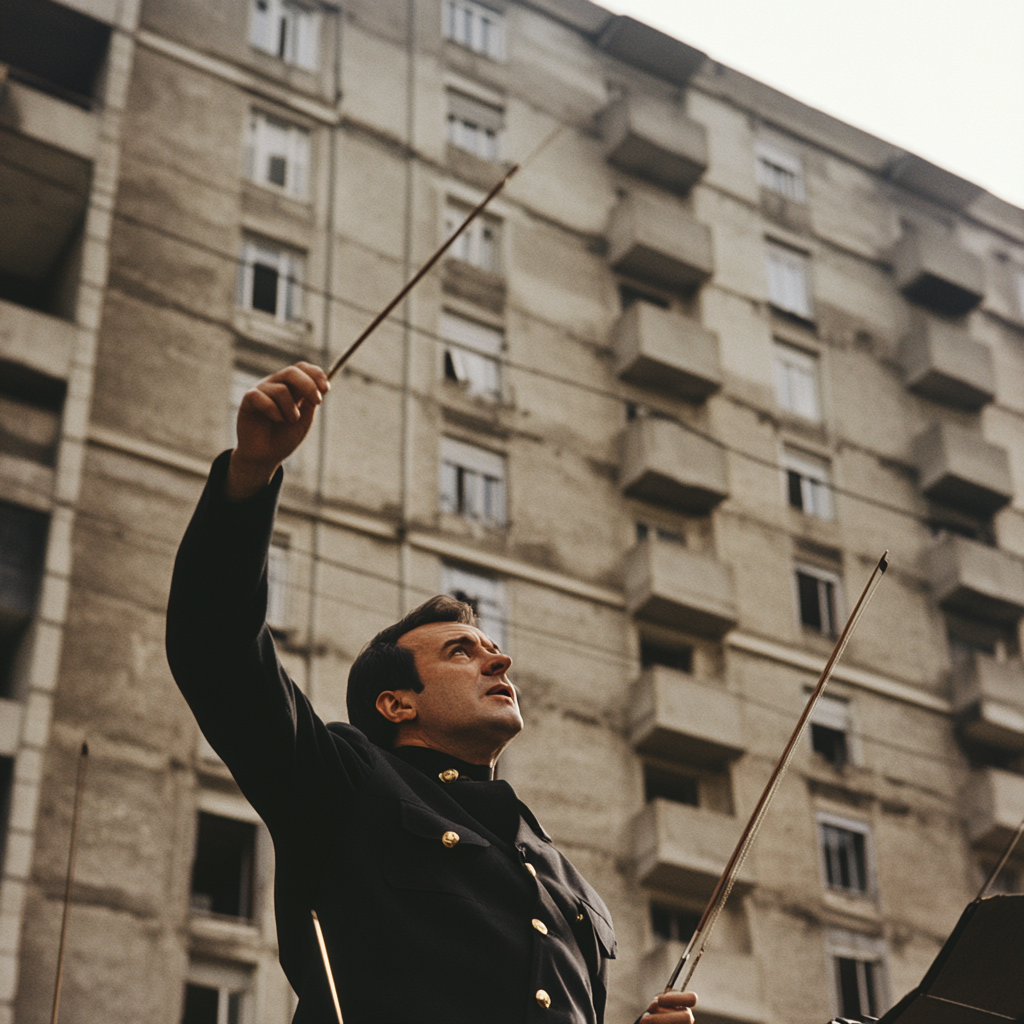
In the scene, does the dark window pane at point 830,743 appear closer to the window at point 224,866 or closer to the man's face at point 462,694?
the window at point 224,866

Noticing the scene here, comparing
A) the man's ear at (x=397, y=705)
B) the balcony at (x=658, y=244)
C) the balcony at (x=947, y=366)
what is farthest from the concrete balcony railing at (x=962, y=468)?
the man's ear at (x=397, y=705)

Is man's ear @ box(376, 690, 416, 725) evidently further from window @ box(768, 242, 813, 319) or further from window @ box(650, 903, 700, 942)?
window @ box(768, 242, 813, 319)

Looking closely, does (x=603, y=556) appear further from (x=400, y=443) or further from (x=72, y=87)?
(x=72, y=87)

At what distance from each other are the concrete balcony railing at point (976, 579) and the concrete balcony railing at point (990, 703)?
129 cm

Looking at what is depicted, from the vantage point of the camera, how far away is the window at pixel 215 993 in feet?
60.5

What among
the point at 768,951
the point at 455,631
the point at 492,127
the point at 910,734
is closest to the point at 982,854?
the point at 910,734

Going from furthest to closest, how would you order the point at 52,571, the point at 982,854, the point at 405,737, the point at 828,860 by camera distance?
the point at 982,854
the point at 828,860
the point at 52,571
the point at 405,737

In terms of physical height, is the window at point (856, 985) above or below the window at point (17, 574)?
below

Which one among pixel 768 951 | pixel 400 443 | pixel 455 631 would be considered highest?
pixel 400 443

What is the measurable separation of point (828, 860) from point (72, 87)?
1540 cm

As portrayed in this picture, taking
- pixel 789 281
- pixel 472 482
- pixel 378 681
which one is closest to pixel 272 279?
pixel 472 482

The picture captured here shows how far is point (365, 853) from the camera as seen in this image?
3.75 m

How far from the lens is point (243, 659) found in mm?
3467

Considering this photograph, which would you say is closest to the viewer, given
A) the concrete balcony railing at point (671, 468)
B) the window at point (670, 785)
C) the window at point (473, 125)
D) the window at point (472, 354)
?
the window at point (670, 785)
